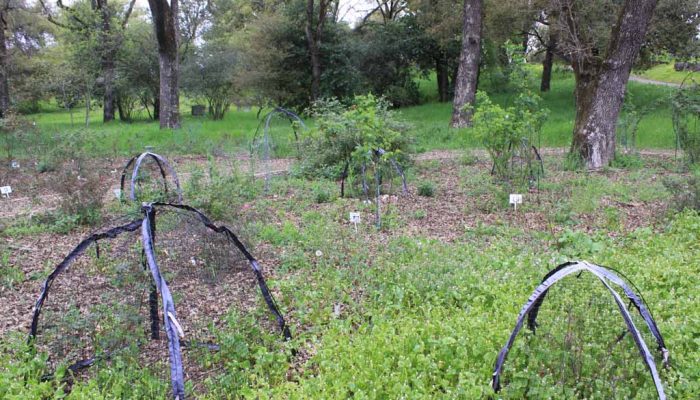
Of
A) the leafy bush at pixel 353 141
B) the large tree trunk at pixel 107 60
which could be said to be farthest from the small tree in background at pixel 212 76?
the leafy bush at pixel 353 141

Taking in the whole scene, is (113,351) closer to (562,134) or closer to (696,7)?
(562,134)

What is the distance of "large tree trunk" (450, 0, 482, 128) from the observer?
13195mm

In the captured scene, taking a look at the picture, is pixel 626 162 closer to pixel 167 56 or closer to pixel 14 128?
pixel 14 128

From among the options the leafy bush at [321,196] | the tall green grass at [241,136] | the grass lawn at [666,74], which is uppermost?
the grass lawn at [666,74]

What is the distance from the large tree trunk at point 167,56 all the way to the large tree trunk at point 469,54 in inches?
303

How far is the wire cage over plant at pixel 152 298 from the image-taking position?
312cm

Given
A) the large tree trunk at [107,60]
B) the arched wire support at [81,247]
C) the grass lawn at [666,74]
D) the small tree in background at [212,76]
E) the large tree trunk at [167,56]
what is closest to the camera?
the arched wire support at [81,247]

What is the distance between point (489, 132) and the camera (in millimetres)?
6707

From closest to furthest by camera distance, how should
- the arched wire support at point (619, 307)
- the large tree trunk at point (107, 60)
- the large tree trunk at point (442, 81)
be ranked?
the arched wire support at point (619, 307)
the large tree trunk at point (107, 60)
the large tree trunk at point (442, 81)

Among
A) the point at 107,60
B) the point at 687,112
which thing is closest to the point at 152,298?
the point at 687,112

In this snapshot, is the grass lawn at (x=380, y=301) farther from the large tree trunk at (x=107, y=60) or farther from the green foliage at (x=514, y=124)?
the large tree trunk at (x=107, y=60)

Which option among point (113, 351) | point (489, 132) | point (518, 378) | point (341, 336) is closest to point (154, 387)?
point (113, 351)

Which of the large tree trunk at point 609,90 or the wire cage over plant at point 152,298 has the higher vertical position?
the large tree trunk at point 609,90

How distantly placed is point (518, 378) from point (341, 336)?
118cm
